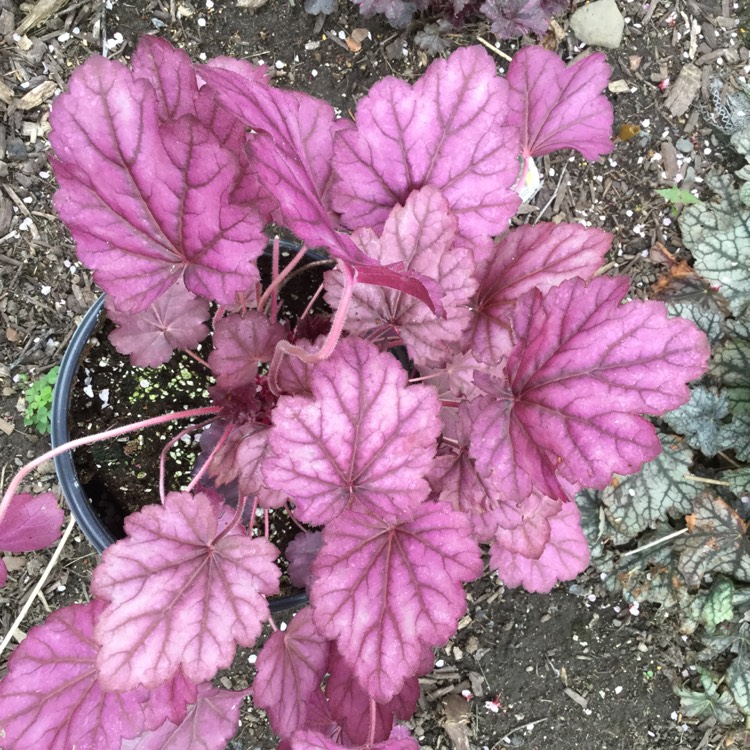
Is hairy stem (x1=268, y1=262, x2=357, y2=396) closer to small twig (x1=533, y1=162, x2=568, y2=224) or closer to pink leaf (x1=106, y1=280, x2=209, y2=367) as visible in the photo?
pink leaf (x1=106, y1=280, x2=209, y2=367)

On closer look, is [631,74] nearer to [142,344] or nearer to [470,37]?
[470,37]

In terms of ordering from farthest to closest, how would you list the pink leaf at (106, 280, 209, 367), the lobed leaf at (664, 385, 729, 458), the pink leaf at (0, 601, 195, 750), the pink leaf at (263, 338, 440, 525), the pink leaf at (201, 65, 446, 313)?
the lobed leaf at (664, 385, 729, 458)
the pink leaf at (106, 280, 209, 367)
the pink leaf at (0, 601, 195, 750)
the pink leaf at (263, 338, 440, 525)
the pink leaf at (201, 65, 446, 313)

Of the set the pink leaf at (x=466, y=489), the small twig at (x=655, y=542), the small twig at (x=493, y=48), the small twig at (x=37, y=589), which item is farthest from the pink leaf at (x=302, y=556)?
the small twig at (x=493, y=48)

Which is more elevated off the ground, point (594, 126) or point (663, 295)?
point (663, 295)

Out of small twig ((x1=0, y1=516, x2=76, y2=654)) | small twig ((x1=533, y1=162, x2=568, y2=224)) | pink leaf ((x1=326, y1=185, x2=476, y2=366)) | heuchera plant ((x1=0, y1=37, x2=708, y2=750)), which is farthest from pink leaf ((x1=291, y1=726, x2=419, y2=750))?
small twig ((x1=533, y1=162, x2=568, y2=224))

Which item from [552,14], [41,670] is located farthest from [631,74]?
[41,670]

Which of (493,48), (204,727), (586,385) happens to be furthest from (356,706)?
(493,48)
